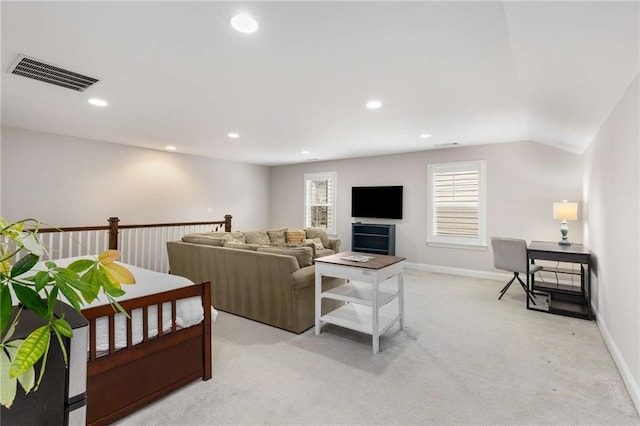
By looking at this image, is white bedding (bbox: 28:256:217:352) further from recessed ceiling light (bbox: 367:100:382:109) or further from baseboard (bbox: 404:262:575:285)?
baseboard (bbox: 404:262:575:285)

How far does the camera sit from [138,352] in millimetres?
1979

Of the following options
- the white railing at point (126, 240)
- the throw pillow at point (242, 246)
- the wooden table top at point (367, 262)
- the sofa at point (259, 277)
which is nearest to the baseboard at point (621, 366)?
the wooden table top at point (367, 262)

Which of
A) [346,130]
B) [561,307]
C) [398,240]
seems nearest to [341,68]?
[346,130]

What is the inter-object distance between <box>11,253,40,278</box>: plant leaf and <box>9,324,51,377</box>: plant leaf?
153 mm

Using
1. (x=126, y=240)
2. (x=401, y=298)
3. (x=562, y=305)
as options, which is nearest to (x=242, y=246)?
(x=401, y=298)

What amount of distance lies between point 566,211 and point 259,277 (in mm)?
4165

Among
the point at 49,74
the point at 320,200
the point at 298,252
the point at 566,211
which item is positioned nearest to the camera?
the point at 49,74

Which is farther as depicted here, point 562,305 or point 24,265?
point 562,305

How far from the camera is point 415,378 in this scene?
237 cm

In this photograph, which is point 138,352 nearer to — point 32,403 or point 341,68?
point 32,403

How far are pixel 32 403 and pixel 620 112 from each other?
3734 millimetres

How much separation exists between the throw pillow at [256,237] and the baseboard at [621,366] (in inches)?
182

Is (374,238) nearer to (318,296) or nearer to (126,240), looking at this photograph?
(318,296)

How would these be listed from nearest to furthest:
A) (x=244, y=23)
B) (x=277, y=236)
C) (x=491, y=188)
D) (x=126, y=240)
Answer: (x=244, y=23) < (x=126, y=240) < (x=491, y=188) < (x=277, y=236)
